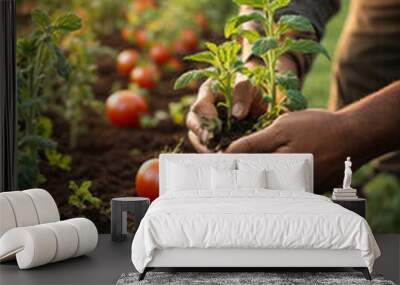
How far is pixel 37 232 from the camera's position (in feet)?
16.5

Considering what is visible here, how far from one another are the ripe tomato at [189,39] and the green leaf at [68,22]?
829mm

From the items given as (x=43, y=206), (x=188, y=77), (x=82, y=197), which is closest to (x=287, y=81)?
(x=188, y=77)

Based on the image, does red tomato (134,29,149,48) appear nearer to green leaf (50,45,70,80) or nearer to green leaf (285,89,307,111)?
green leaf (50,45,70,80)

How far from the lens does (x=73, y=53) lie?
682 cm

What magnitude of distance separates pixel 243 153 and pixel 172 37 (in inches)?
46.3

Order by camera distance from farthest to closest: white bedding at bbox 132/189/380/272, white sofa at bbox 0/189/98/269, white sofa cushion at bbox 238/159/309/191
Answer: white sofa cushion at bbox 238/159/309/191 < white sofa at bbox 0/189/98/269 < white bedding at bbox 132/189/380/272

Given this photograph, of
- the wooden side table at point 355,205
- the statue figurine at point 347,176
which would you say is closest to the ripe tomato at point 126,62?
the statue figurine at point 347,176

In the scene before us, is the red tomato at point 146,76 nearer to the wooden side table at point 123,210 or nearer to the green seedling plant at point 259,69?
the green seedling plant at point 259,69

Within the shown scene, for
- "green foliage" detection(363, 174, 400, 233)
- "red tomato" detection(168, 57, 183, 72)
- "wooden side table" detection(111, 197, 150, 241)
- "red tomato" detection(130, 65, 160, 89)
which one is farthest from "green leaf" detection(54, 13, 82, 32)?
"green foliage" detection(363, 174, 400, 233)

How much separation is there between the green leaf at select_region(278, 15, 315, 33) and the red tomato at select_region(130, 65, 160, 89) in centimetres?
116

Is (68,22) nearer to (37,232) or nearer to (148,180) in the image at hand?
(148,180)

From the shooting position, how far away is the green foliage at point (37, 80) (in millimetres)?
6547

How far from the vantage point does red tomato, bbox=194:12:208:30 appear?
6793 millimetres

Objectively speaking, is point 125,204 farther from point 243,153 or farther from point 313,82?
point 313,82
